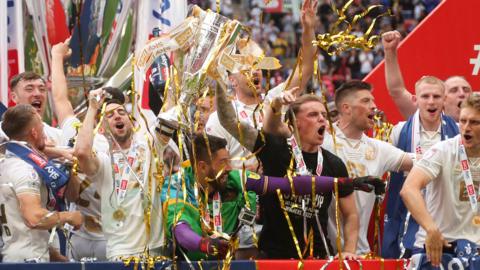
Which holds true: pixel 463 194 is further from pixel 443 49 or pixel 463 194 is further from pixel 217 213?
pixel 443 49

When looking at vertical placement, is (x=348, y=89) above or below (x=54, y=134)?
above

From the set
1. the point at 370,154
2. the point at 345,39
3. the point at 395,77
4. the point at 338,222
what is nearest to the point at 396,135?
the point at 395,77

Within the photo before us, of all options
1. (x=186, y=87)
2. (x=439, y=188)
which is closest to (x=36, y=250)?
(x=186, y=87)

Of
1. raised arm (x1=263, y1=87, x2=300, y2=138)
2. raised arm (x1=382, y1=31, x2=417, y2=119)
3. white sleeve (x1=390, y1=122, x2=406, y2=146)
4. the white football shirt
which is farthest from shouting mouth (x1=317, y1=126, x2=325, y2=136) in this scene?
raised arm (x1=382, y1=31, x2=417, y2=119)

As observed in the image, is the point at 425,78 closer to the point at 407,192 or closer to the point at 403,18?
the point at 407,192

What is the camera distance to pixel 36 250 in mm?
7734

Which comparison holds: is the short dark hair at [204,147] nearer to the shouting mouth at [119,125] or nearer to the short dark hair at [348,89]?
the shouting mouth at [119,125]

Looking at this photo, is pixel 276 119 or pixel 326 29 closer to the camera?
pixel 276 119

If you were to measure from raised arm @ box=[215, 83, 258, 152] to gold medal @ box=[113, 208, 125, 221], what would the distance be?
2.84 ft

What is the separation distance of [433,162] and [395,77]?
5.81ft

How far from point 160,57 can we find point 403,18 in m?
13.8

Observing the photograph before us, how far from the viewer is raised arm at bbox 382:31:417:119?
8984 mm

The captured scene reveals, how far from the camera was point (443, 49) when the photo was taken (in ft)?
33.8

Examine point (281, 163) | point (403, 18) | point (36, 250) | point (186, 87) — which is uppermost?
point (403, 18)
